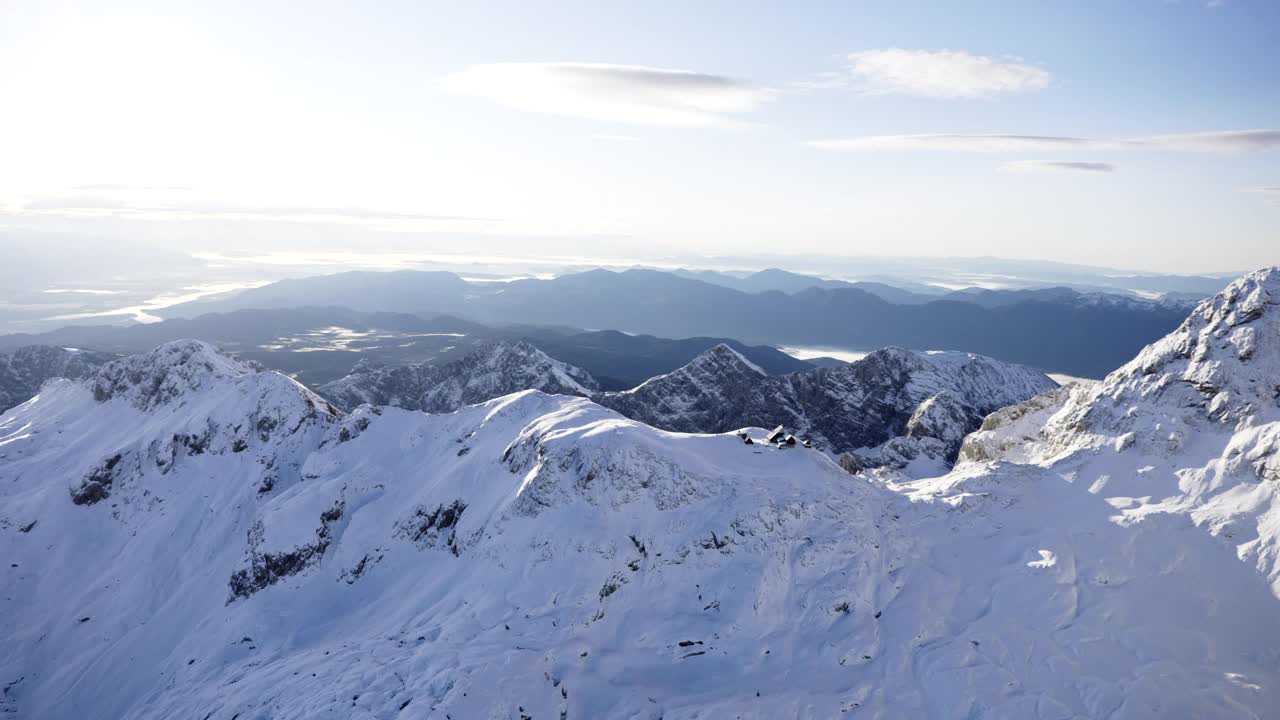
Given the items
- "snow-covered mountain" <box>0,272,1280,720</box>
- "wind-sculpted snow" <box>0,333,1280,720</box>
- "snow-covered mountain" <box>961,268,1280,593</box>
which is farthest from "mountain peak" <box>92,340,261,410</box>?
"snow-covered mountain" <box>961,268,1280,593</box>

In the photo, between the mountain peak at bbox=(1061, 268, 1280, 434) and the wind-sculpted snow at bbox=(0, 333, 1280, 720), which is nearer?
the wind-sculpted snow at bbox=(0, 333, 1280, 720)

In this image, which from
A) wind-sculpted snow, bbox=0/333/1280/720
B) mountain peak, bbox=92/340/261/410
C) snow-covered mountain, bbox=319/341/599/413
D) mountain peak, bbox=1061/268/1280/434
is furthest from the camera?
snow-covered mountain, bbox=319/341/599/413

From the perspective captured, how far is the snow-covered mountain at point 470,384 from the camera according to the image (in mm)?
176875

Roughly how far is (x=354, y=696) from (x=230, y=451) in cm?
6612

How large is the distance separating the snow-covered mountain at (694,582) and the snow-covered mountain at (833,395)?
62.0m

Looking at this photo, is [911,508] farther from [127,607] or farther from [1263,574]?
[127,607]

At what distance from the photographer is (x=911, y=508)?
5216 cm

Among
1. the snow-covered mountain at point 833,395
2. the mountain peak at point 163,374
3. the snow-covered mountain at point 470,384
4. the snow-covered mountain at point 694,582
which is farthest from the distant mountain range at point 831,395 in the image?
the mountain peak at point 163,374

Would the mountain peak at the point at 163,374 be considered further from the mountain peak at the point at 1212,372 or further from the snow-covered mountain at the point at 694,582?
the mountain peak at the point at 1212,372

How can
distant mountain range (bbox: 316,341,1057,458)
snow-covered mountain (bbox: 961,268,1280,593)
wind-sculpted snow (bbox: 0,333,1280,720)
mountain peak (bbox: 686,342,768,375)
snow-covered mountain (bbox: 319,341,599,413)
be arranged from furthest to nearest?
snow-covered mountain (bbox: 319,341,599,413), mountain peak (bbox: 686,342,768,375), distant mountain range (bbox: 316,341,1057,458), snow-covered mountain (bbox: 961,268,1280,593), wind-sculpted snow (bbox: 0,333,1280,720)

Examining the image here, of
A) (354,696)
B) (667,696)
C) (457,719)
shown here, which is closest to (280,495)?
(354,696)

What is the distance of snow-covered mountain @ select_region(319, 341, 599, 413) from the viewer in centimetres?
17688

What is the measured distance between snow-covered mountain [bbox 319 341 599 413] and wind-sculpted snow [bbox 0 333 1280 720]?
305 ft

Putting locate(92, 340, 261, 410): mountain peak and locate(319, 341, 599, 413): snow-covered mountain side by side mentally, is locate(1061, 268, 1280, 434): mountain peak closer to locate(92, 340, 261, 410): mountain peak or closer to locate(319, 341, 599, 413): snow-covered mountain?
locate(92, 340, 261, 410): mountain peak
